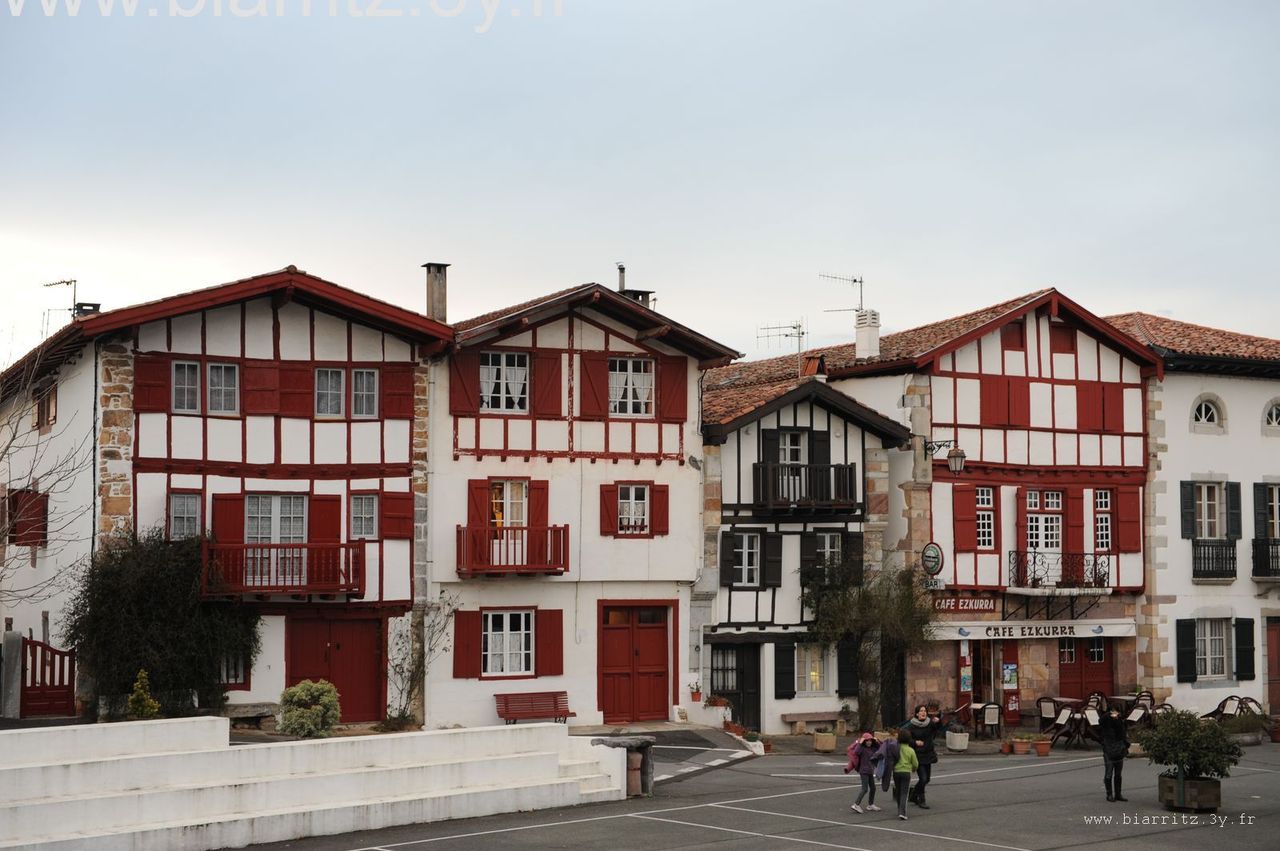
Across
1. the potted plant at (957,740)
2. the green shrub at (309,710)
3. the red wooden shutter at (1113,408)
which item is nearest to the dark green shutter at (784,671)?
the potted plant at (957,740)

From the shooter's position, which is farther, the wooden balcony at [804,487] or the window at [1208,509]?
the window at [1208,509]

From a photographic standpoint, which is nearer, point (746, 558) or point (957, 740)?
point (957, 740)

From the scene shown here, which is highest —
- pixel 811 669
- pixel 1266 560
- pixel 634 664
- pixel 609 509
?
pixel 609 509

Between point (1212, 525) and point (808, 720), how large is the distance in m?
11.6

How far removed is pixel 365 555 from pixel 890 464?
1177 cm

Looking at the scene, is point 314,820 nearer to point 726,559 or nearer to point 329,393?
point 329,393

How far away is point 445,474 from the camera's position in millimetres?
30109

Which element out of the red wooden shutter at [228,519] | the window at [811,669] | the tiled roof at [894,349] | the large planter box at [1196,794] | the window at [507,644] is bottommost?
the large planter box at [1196,794]

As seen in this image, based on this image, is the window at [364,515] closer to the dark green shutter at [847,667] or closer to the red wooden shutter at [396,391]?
the red wooden shutter at [396,391]

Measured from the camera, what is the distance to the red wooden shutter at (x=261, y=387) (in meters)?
28.7

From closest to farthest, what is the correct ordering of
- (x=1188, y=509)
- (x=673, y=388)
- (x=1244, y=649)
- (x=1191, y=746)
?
(x=1191, y=746) < (x=673, y=388) < (x=1188, y=509) < (x=1244, y=649)

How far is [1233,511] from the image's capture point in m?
37.6

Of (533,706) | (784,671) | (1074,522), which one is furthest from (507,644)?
(1074,522)

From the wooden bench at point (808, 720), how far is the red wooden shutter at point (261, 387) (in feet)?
38.9
